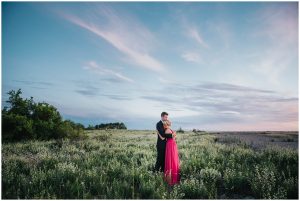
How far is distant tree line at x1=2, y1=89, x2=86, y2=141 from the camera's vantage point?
17.3m

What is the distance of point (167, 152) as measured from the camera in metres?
8.38

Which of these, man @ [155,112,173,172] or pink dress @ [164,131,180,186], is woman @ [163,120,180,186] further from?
man @ [155,112,173,172]

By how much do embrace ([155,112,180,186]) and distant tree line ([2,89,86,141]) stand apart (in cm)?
1162

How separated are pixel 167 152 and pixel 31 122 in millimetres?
12232

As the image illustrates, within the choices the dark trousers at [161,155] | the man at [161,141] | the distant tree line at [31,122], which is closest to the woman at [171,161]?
the man at [161,141]

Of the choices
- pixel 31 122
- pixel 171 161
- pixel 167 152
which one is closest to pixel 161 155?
pixel 167 152

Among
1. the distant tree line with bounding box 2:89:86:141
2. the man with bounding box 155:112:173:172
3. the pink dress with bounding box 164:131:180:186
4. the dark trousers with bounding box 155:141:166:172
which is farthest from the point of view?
the distant tree line with bounding box 2:89:86:141

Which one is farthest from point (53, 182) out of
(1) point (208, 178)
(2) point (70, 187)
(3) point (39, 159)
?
(1) point (208, 178)

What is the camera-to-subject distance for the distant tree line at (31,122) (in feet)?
56.9

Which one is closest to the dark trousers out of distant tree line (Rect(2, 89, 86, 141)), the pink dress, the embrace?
the embrace

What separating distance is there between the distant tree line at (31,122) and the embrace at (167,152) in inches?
458

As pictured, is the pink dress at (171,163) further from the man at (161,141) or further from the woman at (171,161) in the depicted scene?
the man at (161,141)

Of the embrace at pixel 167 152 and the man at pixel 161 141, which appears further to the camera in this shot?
the man at pixel 161 141

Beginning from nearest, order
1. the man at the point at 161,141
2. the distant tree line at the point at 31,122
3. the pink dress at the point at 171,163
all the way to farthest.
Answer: the pink dress at the point at 171,163 < the man at the point at 161,141 < the distant tree line at the point at 31,122
